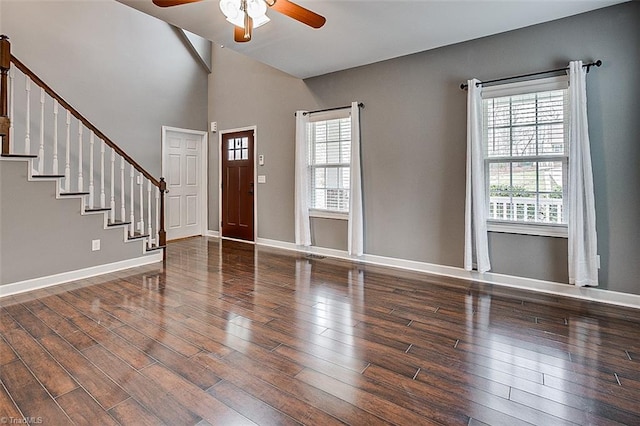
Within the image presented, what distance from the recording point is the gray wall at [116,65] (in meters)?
4.53

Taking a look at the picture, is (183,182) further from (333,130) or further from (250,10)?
(250,10)

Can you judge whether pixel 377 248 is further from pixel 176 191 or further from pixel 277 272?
pixel 176 191

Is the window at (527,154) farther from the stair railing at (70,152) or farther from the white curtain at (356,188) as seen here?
the stair railing at (70,152)

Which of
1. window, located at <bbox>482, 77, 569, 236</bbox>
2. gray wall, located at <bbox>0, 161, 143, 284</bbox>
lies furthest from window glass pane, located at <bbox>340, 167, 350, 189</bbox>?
gray wall, located at <bbox>0, 161, 143, 284</bbox>

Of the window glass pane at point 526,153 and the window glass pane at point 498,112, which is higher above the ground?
the window glass pane at point 498,112

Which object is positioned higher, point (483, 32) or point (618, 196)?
point (483, 32)

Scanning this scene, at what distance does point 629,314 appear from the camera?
291cm

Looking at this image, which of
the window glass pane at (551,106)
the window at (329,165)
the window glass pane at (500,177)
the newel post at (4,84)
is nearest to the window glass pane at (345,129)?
the window at (329,165)

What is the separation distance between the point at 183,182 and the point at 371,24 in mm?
4618

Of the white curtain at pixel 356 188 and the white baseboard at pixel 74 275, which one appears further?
the white curtain at pixel 356 188

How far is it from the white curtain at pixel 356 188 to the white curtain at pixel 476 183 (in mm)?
1373

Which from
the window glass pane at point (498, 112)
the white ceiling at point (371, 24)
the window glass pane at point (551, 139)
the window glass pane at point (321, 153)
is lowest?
the window glass pane at point (551, 139)

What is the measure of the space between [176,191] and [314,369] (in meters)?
5.31

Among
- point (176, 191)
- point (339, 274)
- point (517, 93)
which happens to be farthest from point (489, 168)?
point (176, 191)
